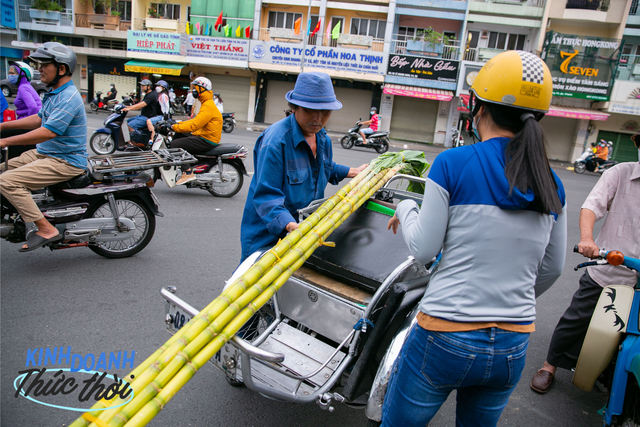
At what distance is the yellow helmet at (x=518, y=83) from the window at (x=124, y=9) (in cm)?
3195

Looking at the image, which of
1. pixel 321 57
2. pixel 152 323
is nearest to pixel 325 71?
pixel 321 57

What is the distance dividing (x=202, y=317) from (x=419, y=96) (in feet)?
75.1

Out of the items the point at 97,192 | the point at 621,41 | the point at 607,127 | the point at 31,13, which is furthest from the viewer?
the point at 31,13

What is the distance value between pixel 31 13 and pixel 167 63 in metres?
10.4

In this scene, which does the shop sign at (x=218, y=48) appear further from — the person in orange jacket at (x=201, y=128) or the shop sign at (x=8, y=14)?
the person in orange jacket at (x=201, y=128)

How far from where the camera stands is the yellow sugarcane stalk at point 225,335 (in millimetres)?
1321

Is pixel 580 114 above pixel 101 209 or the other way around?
above

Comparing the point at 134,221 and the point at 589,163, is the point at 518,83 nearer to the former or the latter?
the point at 134,221

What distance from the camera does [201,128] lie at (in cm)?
680

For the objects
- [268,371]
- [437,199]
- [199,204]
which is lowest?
[199,204]

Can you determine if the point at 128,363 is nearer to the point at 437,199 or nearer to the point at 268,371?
the point at 268,371

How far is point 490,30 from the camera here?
24312 mm

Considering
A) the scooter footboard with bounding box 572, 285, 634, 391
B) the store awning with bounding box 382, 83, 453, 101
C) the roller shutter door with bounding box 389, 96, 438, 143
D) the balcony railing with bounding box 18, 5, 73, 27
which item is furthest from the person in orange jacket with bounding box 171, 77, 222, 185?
the balcony railing with bounding box 18, 5, 73, 27

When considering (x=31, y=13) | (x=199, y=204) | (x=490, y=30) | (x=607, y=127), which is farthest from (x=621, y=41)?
(x=31, y=13)
